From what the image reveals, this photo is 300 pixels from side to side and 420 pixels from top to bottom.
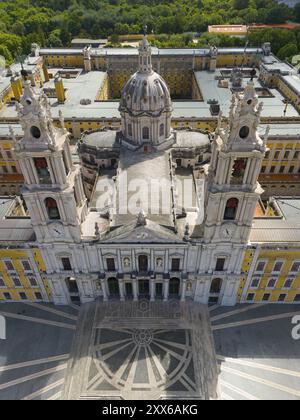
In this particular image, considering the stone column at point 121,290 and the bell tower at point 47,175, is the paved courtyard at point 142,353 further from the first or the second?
the bell tower at point 47,175

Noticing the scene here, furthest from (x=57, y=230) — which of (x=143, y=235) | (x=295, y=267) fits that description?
(x=295, y=267)

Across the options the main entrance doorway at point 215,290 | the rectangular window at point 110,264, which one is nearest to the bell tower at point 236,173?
the main entrance doorway at point 215,290

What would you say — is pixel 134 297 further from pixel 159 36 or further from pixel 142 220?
pixel 159 36

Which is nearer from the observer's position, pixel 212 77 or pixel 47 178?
pixel 47 178

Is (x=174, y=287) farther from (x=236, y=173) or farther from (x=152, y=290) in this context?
(x=236, y=173)

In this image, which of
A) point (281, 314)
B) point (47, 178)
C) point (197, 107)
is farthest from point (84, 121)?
point (281, 314)

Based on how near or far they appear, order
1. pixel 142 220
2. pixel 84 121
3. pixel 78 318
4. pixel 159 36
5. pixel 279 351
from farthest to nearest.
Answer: pixel 159 36, pixel 84 121, pixel 78 318, pixel 279 351, pixel 142 220
